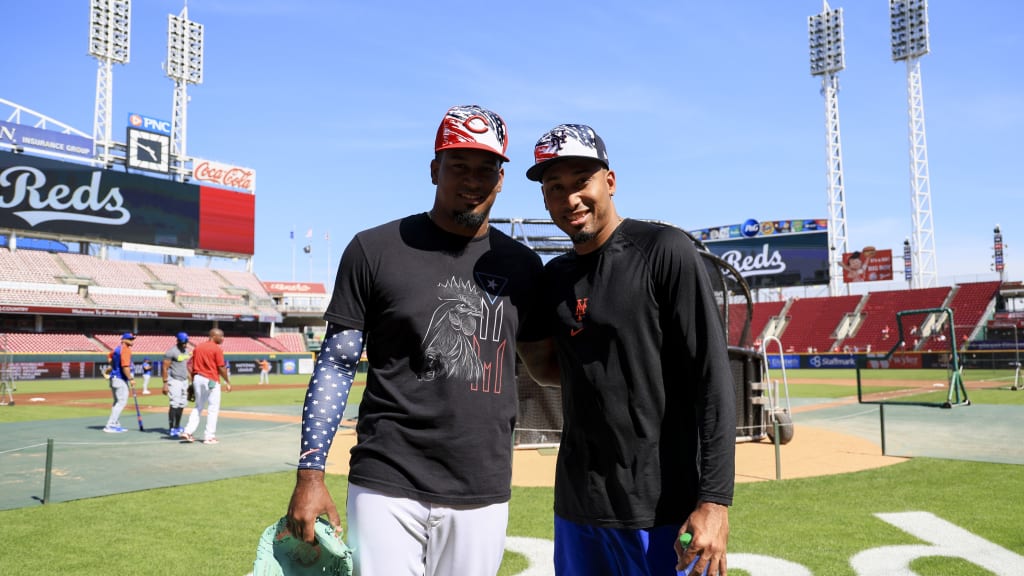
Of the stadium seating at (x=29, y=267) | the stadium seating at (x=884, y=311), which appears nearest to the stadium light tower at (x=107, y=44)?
the stadium seating at (x=29, y=267)

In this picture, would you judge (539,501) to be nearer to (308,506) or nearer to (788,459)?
(788,459)

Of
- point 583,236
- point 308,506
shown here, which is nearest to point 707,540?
point 583,236

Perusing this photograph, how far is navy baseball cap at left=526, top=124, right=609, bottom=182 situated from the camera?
107 inches

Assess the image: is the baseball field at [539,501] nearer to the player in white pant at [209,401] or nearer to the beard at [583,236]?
the player in white pant at [209,401]

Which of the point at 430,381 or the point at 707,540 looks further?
the point at 430,381

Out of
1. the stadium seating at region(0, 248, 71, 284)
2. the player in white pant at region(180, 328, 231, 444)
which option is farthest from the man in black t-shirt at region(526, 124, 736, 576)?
the stadium seating at region(0, 248, 71, 284)

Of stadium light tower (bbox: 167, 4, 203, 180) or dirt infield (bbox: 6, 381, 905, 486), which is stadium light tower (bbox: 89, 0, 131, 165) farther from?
dirt infield (bbox: 6, 381, 905, 486)

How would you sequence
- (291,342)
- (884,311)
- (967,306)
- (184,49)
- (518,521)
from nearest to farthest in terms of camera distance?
(518,521), (967,306), (884,311), (291,342), (184,49)

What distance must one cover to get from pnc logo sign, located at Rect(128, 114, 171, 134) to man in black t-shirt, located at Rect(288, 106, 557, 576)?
63.6 m

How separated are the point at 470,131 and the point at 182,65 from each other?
2873 inches

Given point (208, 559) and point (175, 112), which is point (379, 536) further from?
point (175, 112)

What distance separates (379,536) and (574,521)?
0.70m

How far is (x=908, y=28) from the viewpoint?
62.8 m

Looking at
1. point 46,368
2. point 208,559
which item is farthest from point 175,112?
point 208,559
